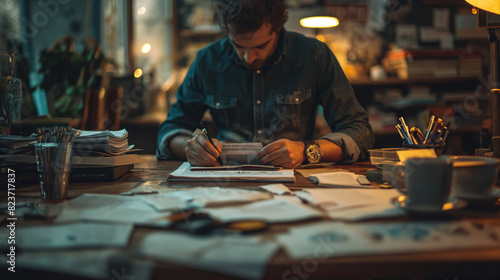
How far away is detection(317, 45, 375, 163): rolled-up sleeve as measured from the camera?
138 cm

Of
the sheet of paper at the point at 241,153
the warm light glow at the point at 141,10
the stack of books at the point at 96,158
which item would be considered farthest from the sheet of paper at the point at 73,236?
the warm light glow at the point at 141,10

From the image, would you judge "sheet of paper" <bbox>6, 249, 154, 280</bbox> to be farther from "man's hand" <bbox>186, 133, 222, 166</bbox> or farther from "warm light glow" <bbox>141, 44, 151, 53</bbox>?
"warm light glow" <bbox>141, 44, 151, 53</bbox>

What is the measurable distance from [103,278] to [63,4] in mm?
3252

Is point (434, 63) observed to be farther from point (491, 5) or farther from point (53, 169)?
point (53, 169)

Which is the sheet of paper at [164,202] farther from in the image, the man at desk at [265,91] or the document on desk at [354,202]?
the man at desk at [265,91]

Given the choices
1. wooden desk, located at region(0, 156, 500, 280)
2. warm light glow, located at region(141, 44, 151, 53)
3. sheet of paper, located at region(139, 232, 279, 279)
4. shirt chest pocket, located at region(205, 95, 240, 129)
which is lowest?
wooden desk, located at region(0, 156, 500, 280)

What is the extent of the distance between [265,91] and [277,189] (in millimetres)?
886

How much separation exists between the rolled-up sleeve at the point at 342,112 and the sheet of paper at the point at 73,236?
913 mm

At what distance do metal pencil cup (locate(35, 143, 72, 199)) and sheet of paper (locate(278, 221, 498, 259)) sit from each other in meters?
0.54

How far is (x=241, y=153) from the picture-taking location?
1256 millimetres

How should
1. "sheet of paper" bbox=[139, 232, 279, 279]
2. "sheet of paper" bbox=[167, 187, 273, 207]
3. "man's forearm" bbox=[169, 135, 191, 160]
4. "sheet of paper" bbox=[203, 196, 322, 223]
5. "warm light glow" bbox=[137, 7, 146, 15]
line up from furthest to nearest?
"warm light glow" bbox=[137, 7, 146, 15], "man's forearm" bbox=[169, 135, 191, 160], "sheet of paper" bbox=[167, 187, 273, 207], "sheet of paper" bbox=[203, 196, 322, 223], "sheet of paper" bbox=[139, 232, 279, 279]

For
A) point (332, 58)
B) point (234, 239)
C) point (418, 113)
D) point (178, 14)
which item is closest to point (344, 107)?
point (332, 58)

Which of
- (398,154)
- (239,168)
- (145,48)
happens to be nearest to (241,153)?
(239,168)

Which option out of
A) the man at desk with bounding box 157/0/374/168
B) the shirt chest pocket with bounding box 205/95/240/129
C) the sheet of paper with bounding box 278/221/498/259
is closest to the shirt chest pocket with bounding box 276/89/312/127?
the man at desk with bounding box 157/0/374/168
